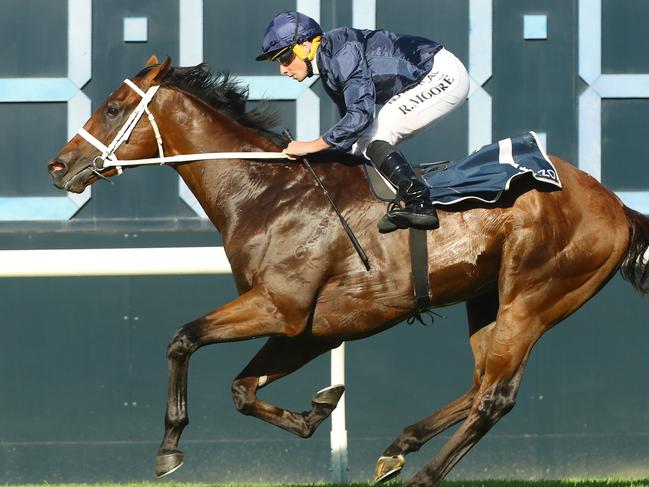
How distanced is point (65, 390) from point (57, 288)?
478 mm

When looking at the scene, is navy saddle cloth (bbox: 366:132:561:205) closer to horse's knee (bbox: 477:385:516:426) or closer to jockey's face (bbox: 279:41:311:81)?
jockey's face (bbox: 279:41:311:81)

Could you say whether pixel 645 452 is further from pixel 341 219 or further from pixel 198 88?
pixel 198 88

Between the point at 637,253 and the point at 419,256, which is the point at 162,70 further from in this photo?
the point at 637,253

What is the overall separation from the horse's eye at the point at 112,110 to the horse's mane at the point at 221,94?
203 mm

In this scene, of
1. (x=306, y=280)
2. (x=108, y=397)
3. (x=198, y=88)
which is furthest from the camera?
(x=108, y=397)

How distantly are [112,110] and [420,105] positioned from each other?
1150 mm

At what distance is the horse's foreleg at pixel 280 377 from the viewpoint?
4.94 metres

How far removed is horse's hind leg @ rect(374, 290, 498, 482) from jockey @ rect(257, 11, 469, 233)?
67 cm

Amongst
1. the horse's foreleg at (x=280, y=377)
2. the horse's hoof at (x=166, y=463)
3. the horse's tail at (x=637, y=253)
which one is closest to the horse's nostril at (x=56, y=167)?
the horse's foreleg at (x=280, y=377)

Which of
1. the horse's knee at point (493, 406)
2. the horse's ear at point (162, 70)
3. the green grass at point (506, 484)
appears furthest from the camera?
the green grass at point (506, 484)

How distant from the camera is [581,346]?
6.37 metres

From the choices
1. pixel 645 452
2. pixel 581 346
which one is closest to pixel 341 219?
pixel 581 346

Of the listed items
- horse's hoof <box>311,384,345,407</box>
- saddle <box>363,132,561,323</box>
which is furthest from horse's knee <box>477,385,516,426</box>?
horse's hoof <box>311,384,345,407</box>

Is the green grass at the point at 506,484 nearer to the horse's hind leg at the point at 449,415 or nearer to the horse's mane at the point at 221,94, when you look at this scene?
the horse's hind leg at the point at 449,415
